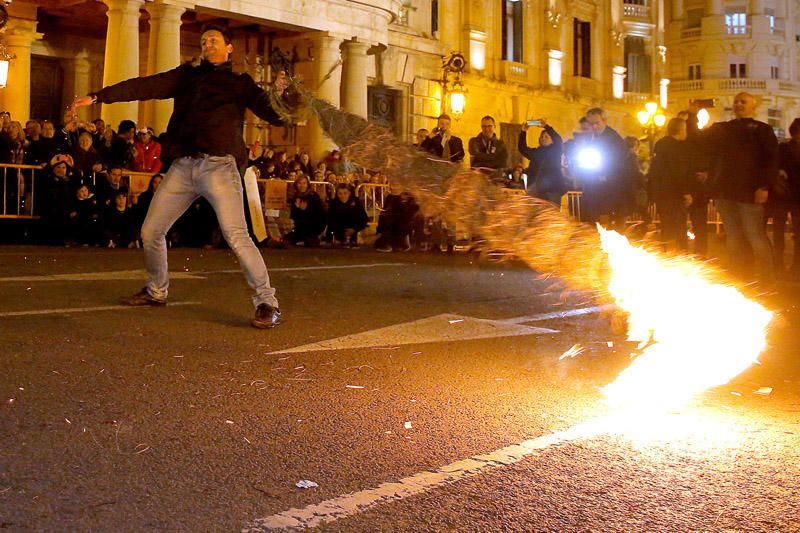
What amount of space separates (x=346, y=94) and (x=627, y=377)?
71.4 feet

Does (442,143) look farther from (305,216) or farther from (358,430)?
(358,430)

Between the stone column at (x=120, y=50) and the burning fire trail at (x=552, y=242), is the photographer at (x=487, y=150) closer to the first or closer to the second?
the burning fire trail at (x=552, y=242)

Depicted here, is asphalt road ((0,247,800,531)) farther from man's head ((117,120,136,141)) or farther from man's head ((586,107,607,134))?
man's head ((117,120,136,141))

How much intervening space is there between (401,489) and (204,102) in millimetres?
4207

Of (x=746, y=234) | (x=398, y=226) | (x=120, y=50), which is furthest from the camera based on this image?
(x=120, y=50)

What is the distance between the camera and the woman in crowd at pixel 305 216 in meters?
17.6

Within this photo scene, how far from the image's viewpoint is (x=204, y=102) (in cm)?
662

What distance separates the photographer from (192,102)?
663cm

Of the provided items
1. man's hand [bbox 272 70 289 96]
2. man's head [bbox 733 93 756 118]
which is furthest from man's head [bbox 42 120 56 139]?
man's head [bbox 733 93 756 118]

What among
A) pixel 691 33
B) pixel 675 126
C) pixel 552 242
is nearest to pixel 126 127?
pixel 675 126

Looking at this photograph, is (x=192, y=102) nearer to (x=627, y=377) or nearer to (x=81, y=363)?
(x=81, y=363)

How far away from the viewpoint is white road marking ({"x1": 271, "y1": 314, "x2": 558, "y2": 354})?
600cm

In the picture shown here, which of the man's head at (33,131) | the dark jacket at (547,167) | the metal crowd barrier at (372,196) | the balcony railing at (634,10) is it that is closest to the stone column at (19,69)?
the man's head at (33,131)

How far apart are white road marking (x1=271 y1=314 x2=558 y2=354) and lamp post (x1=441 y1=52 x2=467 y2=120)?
25564 mm
